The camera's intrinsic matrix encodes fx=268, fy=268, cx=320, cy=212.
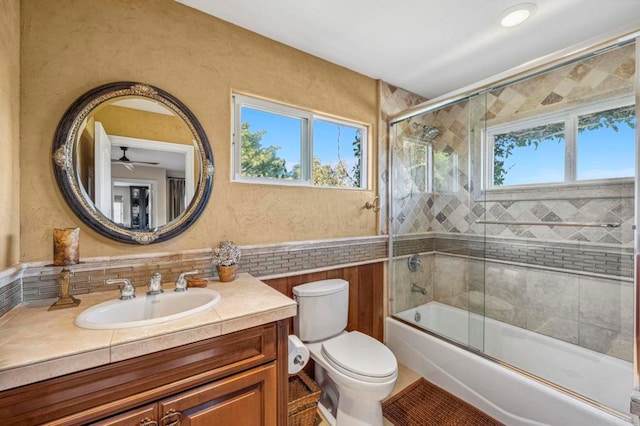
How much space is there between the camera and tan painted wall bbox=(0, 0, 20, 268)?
3.36 feet

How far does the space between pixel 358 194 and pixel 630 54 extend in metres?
1.77

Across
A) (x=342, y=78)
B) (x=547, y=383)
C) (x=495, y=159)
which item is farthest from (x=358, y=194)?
(x=547, y=383)

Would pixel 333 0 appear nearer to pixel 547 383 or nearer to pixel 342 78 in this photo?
pixel 342 78

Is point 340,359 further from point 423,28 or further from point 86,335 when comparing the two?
point 423,28

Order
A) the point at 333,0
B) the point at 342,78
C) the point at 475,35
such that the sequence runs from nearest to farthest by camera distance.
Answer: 1. the point at 333,0
2. the point at 475,35
3. the point at 342,78

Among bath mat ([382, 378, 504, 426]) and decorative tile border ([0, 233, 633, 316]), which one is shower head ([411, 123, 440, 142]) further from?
bath mat ([382, 378, 504, 426])

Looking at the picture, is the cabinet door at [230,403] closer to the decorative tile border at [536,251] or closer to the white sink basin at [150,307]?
the white sink basin at [150,307]

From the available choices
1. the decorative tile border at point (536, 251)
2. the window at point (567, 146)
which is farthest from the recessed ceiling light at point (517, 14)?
the decorative tile border at point (536, 251)

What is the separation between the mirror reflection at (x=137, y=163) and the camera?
50.4 inches

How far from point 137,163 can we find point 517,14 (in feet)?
7.37

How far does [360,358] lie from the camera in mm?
1555

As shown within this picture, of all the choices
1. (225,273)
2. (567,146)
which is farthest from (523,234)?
(225,273)

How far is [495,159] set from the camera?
2344 millimetres

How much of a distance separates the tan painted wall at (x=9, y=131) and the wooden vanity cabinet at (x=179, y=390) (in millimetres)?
628
